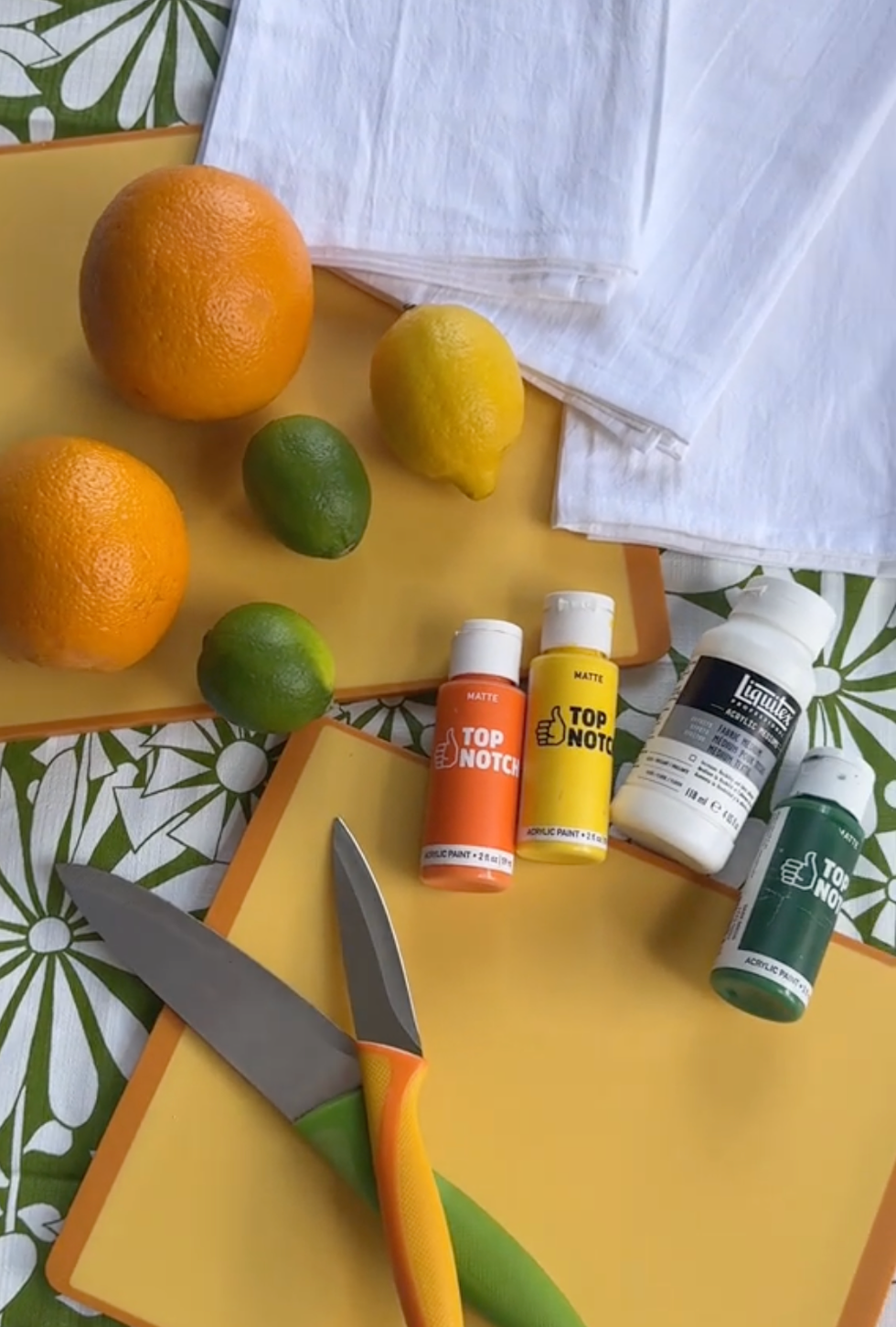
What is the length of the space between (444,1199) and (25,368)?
55cm

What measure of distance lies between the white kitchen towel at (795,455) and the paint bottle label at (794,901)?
0.59 ft

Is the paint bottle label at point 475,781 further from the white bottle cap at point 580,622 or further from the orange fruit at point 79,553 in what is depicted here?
the orange fruit at point 79,553

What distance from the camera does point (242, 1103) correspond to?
0.66m

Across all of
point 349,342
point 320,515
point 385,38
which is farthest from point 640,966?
point 385,38

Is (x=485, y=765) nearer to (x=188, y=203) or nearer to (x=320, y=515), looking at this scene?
(x=320, y=515)

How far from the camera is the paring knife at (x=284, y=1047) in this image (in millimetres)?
607

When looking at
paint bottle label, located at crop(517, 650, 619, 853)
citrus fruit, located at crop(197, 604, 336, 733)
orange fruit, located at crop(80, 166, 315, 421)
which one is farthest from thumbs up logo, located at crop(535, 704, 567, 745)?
orange fruit, located at crop(80, 166, 315, 421)

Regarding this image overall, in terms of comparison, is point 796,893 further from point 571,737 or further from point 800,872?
point 571,737

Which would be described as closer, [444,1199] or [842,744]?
[444,1199]

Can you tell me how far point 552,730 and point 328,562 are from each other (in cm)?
18

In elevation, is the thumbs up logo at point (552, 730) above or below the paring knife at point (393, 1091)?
above

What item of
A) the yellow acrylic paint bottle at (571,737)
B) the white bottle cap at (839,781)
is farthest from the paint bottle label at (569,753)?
the white bottle cap at (839,781)

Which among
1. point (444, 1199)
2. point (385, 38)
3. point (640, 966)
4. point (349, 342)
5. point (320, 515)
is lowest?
point (444, 1199)

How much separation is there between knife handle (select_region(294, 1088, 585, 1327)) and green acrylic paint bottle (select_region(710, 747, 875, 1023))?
0.58 feet
